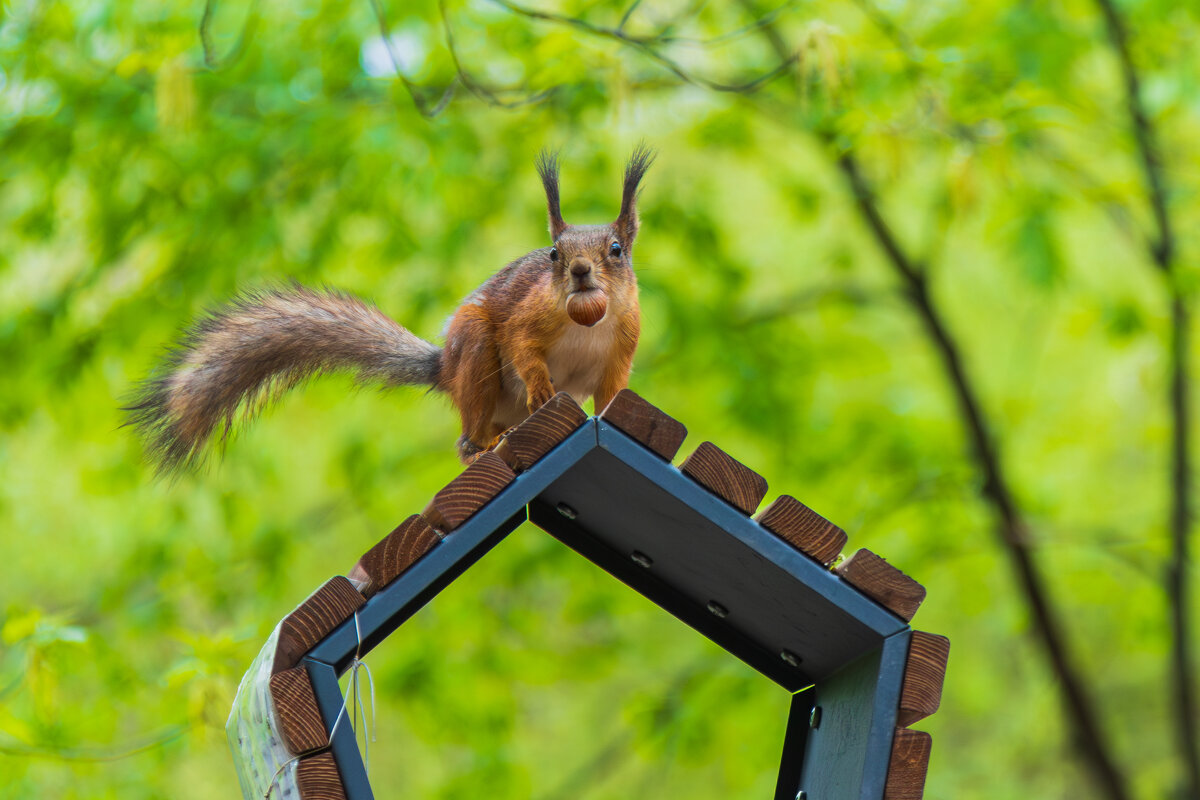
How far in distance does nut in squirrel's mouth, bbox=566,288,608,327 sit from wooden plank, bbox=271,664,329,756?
525mm

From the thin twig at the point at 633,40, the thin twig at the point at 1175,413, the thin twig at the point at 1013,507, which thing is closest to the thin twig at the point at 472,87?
the thin twig at the point at 633,40

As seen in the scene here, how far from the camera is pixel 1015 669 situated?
6480mm

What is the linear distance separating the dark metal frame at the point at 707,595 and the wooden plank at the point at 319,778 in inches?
0.4

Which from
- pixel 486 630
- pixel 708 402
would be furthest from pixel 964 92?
pixel 486 630

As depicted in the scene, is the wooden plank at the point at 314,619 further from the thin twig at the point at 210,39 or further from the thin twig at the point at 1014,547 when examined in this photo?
the thin twig at the point at 1014,547

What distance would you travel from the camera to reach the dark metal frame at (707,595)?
1.24 metres

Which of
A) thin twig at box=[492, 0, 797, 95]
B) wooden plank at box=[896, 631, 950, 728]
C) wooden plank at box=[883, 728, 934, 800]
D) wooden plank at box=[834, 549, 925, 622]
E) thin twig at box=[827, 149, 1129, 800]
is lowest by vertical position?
wooden plank at box=[883, 728, 934, 800]

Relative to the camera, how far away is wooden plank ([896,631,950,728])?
1273 mm

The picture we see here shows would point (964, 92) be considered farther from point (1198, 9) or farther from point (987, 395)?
point (987, 395)

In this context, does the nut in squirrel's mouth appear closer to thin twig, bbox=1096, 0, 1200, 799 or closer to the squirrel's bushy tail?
the squirrel's bushy tail

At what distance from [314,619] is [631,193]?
781 mm

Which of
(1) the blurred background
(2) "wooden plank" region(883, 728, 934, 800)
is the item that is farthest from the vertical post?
(1) the blurred background

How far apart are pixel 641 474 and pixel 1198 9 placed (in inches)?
117

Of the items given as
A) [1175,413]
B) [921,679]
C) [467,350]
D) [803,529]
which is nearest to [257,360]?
[467,350]
